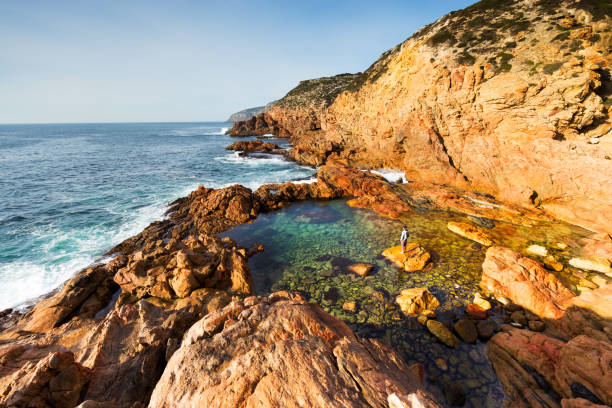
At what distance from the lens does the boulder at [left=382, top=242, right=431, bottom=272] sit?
1384 cm

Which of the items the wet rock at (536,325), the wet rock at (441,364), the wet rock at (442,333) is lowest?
the wet rock at (441,364)

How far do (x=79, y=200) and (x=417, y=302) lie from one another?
125 feet

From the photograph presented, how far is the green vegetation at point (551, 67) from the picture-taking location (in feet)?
61.3

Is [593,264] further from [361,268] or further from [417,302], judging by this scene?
[361,268]

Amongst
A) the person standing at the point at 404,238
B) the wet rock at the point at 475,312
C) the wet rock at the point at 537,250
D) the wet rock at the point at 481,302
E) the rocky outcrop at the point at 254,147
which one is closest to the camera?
the wet rock at the point at 475,312

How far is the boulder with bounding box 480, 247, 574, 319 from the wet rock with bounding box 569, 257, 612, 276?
382 centimetres

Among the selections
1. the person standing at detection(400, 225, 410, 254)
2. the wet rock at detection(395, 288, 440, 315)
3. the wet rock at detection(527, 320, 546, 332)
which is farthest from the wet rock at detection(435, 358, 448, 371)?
the person standing at detection(400, 225, 410, 254)

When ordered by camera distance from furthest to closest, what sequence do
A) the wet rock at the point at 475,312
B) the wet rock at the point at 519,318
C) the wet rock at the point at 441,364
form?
the wet rock at the point at 475,312, the wet rock at the point at 519,318, the wet rock at the point at 441,364

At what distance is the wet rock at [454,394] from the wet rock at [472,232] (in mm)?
11699

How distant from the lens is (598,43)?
59.5 ft

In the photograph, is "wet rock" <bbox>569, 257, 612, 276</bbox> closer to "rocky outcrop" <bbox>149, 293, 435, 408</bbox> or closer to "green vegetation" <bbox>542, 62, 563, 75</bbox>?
"rocky outcrop" <bbox>149, 293, 435, 408</bbox>

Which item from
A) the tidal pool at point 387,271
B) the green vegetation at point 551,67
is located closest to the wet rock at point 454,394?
the tidal pool at point 387,271

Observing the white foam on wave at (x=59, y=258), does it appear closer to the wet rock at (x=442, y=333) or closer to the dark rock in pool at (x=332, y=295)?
the dark rock in pool at (x=332, y=295)

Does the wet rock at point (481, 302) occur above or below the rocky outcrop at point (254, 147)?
below
